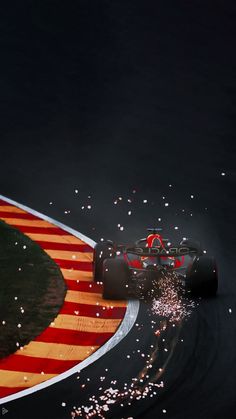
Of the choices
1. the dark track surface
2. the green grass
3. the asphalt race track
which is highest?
the dark track surface

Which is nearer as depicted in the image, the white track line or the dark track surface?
the white track line

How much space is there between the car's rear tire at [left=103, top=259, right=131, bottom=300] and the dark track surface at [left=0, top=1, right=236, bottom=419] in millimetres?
505

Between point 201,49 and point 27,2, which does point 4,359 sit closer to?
point 201,49

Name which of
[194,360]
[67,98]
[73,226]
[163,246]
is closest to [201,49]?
[67,98]

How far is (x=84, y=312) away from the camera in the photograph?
16.5m

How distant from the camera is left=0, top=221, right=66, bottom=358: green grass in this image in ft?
51.8

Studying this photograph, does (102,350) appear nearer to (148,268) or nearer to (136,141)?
(148,268)

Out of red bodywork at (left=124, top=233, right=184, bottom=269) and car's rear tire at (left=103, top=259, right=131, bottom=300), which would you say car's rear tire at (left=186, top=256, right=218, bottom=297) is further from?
car's rear tire at (left=103, top=259, right=131, bottom=300)

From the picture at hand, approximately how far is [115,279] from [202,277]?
3.77ft

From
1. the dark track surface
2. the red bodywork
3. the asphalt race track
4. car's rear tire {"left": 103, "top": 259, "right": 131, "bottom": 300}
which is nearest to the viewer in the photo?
the asphalt race track

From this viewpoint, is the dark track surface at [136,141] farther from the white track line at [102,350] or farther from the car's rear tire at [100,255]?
the car's rear tire at [100,255]

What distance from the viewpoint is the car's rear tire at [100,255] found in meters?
17.4

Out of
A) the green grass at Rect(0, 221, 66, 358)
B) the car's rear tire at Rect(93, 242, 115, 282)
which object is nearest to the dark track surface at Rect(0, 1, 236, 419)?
the green grass at Rect(0, 221, 66, 358)

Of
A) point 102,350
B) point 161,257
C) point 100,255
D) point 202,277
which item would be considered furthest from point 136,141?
point 102,350
